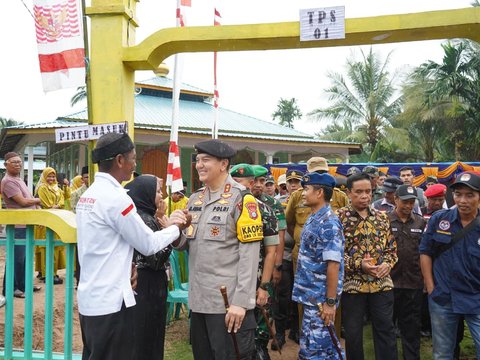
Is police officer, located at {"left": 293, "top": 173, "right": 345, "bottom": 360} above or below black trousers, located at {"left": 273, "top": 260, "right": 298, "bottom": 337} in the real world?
above

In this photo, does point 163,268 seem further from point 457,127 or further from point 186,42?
point 457,127

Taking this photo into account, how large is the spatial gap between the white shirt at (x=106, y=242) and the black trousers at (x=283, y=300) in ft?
9.01

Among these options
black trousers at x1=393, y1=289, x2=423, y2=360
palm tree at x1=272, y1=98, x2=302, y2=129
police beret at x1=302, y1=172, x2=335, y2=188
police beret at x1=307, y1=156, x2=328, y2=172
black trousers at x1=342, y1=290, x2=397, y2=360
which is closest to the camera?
police beret at x1=302, y1=172, x2=335, y2=188

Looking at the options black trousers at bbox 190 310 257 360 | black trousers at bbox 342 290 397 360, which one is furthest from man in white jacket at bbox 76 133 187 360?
black trousers at bbox 342 290 397 360

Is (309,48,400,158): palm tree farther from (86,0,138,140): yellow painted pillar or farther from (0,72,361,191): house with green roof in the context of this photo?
(86,0,138,140): yellow painted pillar

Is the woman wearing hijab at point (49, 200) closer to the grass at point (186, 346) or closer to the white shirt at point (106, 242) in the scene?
the grass at point (186, 346)

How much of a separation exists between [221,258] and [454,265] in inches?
70.5

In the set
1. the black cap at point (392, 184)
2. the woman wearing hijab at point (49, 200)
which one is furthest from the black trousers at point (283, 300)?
the woman wearing hijab at point (49, 200)

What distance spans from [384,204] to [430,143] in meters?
23.2

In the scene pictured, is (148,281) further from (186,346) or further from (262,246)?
(186,346)

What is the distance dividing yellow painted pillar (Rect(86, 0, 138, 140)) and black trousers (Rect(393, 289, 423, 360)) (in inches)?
126

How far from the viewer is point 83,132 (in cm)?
385

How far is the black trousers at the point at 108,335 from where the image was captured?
2564 millimetres

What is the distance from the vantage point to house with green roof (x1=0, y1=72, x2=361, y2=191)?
1412 centimetres
